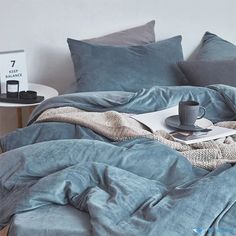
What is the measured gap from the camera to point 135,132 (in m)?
1.72

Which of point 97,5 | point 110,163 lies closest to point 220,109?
point 110,163

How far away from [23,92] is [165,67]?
780mm

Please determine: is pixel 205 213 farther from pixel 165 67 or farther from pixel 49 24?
pixel 49 24

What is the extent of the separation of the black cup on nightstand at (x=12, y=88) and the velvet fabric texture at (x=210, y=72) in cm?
92

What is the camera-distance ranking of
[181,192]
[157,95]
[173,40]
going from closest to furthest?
[181,192], [157,95], [173,40]

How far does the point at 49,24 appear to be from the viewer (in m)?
2.86

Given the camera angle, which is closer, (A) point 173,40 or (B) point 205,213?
(B) point 205,213

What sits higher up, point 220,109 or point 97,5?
point 97,5

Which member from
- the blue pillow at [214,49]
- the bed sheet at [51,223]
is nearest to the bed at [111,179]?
the bed sheet at [51,223]

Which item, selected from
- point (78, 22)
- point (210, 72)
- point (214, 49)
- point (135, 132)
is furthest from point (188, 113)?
point (78, 22)

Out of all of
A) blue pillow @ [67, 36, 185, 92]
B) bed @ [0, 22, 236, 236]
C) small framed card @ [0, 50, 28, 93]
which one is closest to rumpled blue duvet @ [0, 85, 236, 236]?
bed @ [0, 22, 236, 236]

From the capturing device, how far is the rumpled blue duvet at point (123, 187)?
1.21 m

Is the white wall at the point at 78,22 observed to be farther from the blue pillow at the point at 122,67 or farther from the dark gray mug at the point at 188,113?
the dark gray mug at the point at 188,113

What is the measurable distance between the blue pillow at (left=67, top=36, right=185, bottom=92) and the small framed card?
0.29 meters
